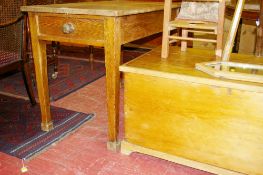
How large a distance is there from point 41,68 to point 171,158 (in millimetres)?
913

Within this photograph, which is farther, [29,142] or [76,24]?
[29,142]

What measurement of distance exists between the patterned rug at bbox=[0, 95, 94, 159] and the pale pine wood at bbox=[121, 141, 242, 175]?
0.45 metres

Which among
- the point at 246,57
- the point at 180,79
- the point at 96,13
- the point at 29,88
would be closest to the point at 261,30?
the point at 246,57

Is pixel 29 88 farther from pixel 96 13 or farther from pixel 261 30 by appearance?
pixel 261 30

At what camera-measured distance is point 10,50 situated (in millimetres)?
2010

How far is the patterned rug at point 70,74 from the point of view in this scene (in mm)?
2573

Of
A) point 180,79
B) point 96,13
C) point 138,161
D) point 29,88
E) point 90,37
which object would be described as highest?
point 96,13

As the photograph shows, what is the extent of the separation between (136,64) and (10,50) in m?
1.06

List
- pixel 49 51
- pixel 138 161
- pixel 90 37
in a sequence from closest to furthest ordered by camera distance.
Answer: pixel 90 37
pixel 138 161
pixel 49 51

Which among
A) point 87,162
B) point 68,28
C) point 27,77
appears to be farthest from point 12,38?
point 87,162

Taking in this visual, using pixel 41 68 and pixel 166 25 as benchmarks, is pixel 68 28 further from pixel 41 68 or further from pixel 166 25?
pixel 166 25

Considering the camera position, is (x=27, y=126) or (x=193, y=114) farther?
(x=27, y=126)

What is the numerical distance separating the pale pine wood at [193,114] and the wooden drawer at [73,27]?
0.23 meters

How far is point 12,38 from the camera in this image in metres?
2.00
